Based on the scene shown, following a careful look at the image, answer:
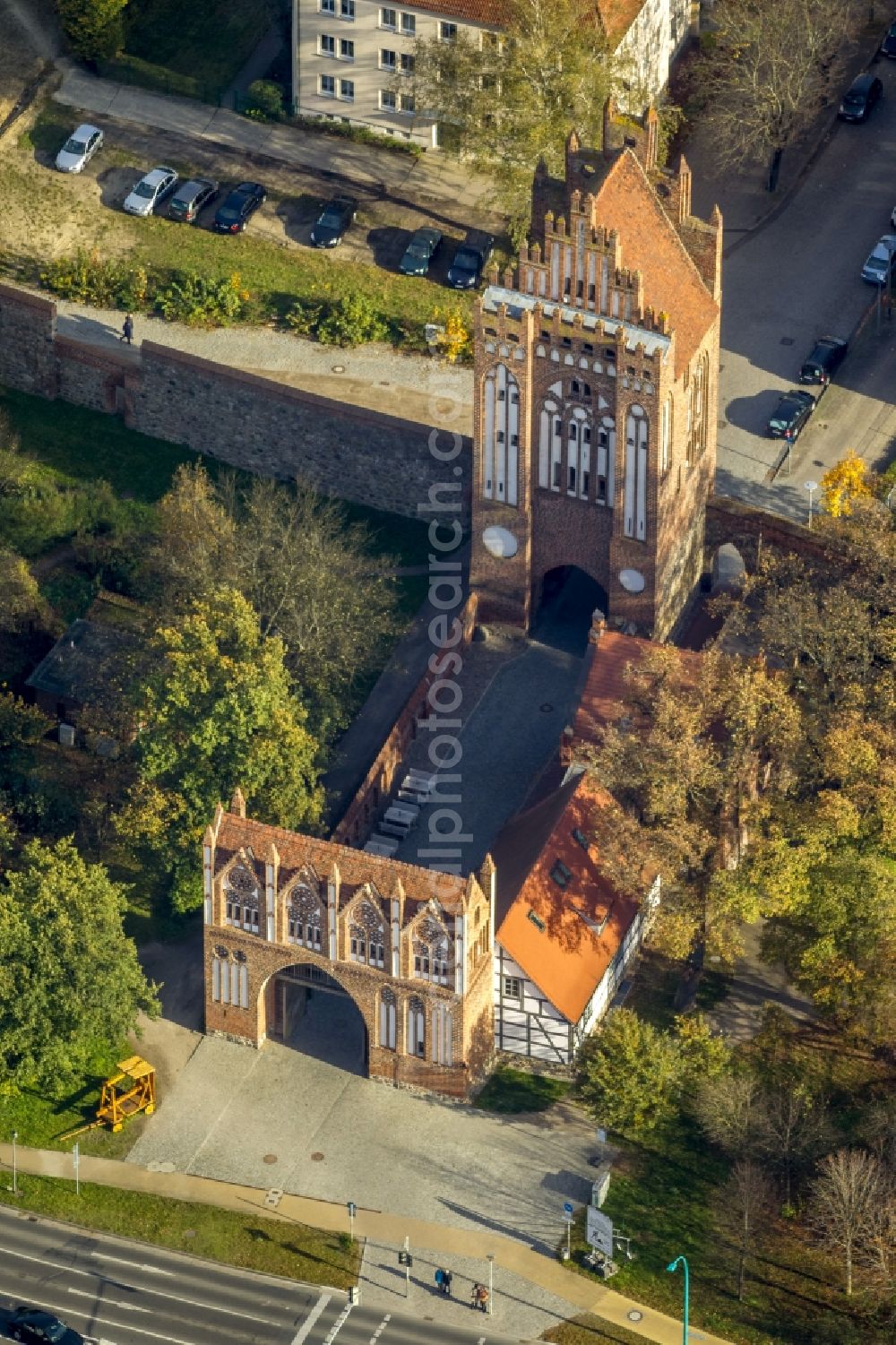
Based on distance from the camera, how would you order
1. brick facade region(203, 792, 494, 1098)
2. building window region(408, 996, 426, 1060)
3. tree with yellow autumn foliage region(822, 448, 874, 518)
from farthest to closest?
tree with yellow autumn foliage region(822, 448, 874, 518)
building window region(408, 996, 426, 1060)
brick facade region(203, 792, 494, 1098)

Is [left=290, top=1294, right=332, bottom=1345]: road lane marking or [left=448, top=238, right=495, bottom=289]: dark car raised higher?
[left=448, top=238, right=495, bottom=289]: dark car

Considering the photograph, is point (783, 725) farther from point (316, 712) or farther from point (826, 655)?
point (316, 712)

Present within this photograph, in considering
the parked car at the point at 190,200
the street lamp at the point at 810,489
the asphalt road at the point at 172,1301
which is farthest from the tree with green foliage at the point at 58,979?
the parked car at the point at 190,200

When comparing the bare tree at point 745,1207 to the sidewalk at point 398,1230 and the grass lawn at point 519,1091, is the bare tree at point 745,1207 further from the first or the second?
the grass lawn at point 519,1091

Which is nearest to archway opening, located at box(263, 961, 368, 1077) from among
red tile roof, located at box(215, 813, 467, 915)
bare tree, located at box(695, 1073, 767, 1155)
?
red tile roof, located at box(215, 813, 467, 915)

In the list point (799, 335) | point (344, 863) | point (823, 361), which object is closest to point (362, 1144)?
point (344, 863)

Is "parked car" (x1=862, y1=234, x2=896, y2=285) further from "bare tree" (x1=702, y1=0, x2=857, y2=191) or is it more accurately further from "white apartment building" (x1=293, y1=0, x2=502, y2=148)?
"white apartment building" (x1=293, y1=0, x2=502, y2=148)
